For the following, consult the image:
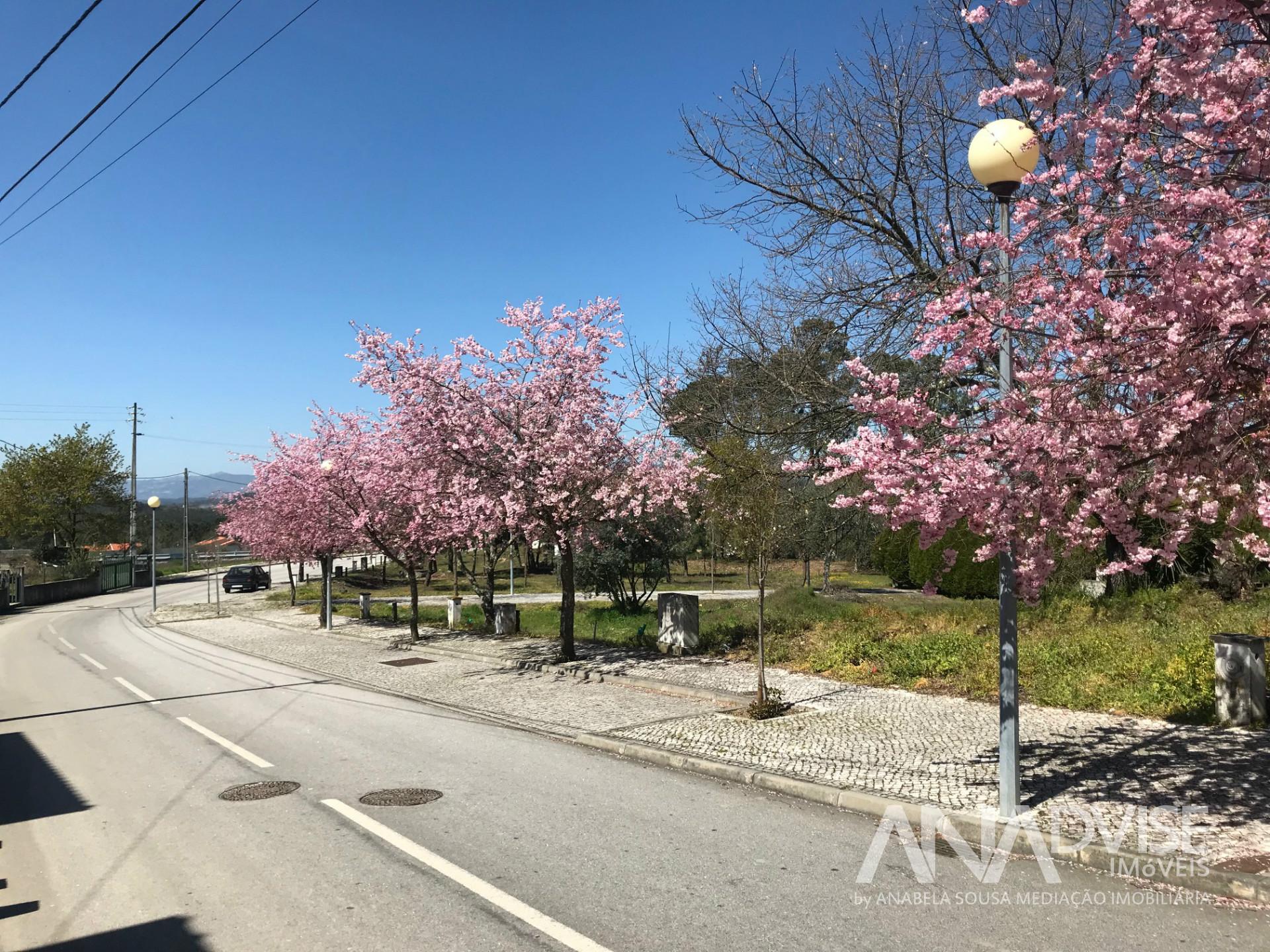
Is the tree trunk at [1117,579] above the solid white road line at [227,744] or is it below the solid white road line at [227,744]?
above

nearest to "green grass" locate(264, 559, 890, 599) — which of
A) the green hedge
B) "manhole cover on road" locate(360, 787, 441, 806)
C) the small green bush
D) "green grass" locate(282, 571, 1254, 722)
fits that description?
the small green bush

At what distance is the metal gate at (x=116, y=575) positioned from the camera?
47656 millimetres

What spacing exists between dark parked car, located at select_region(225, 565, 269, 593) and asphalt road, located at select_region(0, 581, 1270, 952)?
130ft

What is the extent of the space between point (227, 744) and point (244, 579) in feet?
134

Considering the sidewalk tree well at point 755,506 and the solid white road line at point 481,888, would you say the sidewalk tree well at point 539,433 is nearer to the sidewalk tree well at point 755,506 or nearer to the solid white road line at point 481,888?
the sidewalk tree well at point 755,506

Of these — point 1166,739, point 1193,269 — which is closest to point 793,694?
point 1166,739

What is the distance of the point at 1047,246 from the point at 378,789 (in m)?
7.04

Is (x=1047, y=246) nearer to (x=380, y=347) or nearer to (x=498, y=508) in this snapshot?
(x=498, y=508)

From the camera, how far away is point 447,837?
19.9 feet

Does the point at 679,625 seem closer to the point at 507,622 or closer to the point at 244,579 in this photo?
the point at 507,622

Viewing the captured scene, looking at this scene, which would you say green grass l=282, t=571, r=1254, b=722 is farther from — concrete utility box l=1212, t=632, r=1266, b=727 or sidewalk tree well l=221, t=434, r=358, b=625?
sidewalk tree well l=221, t=434, r=358, b=625

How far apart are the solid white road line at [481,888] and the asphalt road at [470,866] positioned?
19 millimetres

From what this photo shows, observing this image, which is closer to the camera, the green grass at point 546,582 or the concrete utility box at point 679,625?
the concrete utility box at point 679,625

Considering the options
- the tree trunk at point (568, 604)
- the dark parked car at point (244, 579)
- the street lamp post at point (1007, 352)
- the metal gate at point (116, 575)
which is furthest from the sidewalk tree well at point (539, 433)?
the metal gate at point (116, 575)
